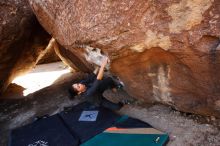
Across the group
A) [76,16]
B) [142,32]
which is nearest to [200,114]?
[142,32]

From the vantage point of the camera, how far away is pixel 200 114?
3.10 m

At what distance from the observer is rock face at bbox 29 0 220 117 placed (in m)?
2.50

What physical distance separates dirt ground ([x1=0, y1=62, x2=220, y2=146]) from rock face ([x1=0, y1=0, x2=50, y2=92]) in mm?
596

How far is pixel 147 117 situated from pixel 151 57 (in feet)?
2.77

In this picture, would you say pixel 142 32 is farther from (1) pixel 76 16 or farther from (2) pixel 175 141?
(2) pixel 175 141

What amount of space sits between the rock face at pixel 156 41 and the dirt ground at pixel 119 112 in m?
0.15

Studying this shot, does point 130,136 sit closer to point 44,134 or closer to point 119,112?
point 119,112

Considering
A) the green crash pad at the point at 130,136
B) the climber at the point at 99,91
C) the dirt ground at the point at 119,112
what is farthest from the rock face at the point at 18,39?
the green crash pad at the point at 130,136

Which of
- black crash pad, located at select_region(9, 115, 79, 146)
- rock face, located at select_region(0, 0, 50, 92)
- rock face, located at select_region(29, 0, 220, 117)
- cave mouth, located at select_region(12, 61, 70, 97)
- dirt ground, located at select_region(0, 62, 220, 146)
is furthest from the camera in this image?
cave mouth, located at select_region(12, 61, 70, 97)

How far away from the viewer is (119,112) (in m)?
3.68

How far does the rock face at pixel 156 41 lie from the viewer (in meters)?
2.50

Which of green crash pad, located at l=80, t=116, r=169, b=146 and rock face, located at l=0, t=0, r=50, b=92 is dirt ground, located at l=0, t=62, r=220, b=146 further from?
rock face, located at l=0, t=0, r=50, b=92

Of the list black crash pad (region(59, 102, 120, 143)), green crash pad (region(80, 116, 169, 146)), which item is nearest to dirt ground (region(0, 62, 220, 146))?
green crash pad (region(80, 116, 169, 146))

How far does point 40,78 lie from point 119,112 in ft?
11.9
